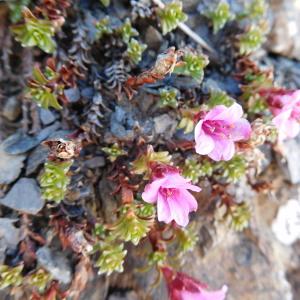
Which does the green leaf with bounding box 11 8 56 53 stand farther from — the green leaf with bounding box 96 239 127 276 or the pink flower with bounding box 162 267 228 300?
the pink flower with bounding box 162 267 228 300

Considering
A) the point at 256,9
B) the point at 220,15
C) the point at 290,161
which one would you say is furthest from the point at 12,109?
the point at 290,161

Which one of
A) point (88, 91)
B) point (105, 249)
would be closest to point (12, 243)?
point (105, 249)

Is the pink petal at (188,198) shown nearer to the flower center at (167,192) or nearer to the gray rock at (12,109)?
the flower center at (167,192)

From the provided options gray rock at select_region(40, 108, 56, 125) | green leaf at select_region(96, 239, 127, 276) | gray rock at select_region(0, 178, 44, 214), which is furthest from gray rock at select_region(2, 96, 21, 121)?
green leaf at select_region(96, 239, 127, 276)

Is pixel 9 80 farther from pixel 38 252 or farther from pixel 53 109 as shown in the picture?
pixel 38 252

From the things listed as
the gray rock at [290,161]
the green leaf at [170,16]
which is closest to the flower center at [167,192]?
the green leaf at [170,16]

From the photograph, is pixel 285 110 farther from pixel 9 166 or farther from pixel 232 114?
pixel 9 166
